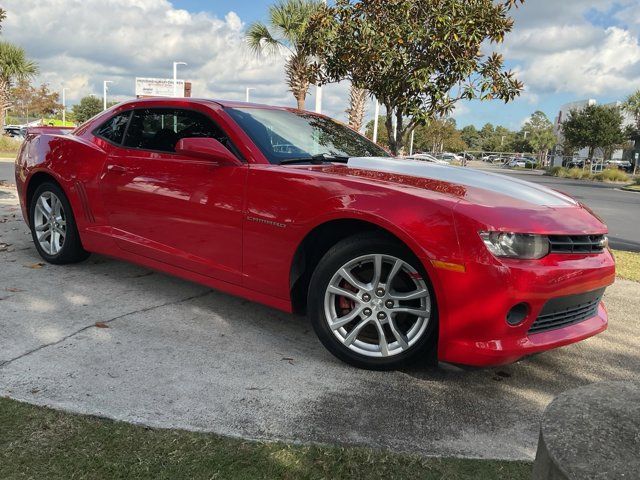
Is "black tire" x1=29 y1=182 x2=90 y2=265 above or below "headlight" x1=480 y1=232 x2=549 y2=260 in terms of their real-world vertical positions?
below

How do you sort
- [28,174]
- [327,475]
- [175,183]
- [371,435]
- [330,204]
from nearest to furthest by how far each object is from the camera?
[327,475]
[371,435]
[330,204]
[175,183]
[28,174]

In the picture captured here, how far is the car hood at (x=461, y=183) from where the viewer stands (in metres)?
3.05

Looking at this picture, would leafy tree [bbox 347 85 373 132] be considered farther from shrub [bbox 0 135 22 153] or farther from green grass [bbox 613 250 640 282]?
shrub [bbox 0 135 22 153]

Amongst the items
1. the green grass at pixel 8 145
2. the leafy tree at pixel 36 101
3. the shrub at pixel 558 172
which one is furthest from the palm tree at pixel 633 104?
the leafy tree at pixel 36 101

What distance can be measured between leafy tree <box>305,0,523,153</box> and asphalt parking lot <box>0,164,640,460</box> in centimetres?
350

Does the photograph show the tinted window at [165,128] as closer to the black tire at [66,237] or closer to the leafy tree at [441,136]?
the black tire at [66,237]

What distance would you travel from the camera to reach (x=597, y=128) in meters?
41.3

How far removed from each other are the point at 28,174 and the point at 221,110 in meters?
2.45

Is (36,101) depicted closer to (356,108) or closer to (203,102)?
(356,108)

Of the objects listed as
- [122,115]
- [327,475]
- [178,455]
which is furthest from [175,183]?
[327,475]

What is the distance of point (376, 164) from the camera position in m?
3.78

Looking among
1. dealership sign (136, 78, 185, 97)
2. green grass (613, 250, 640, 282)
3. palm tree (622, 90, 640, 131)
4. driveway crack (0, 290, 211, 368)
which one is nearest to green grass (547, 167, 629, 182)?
palm tree (622, 90, 640, 131)

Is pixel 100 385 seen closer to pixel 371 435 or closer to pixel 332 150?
pixel 371 435

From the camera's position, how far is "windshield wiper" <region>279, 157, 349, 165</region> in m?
3.65
